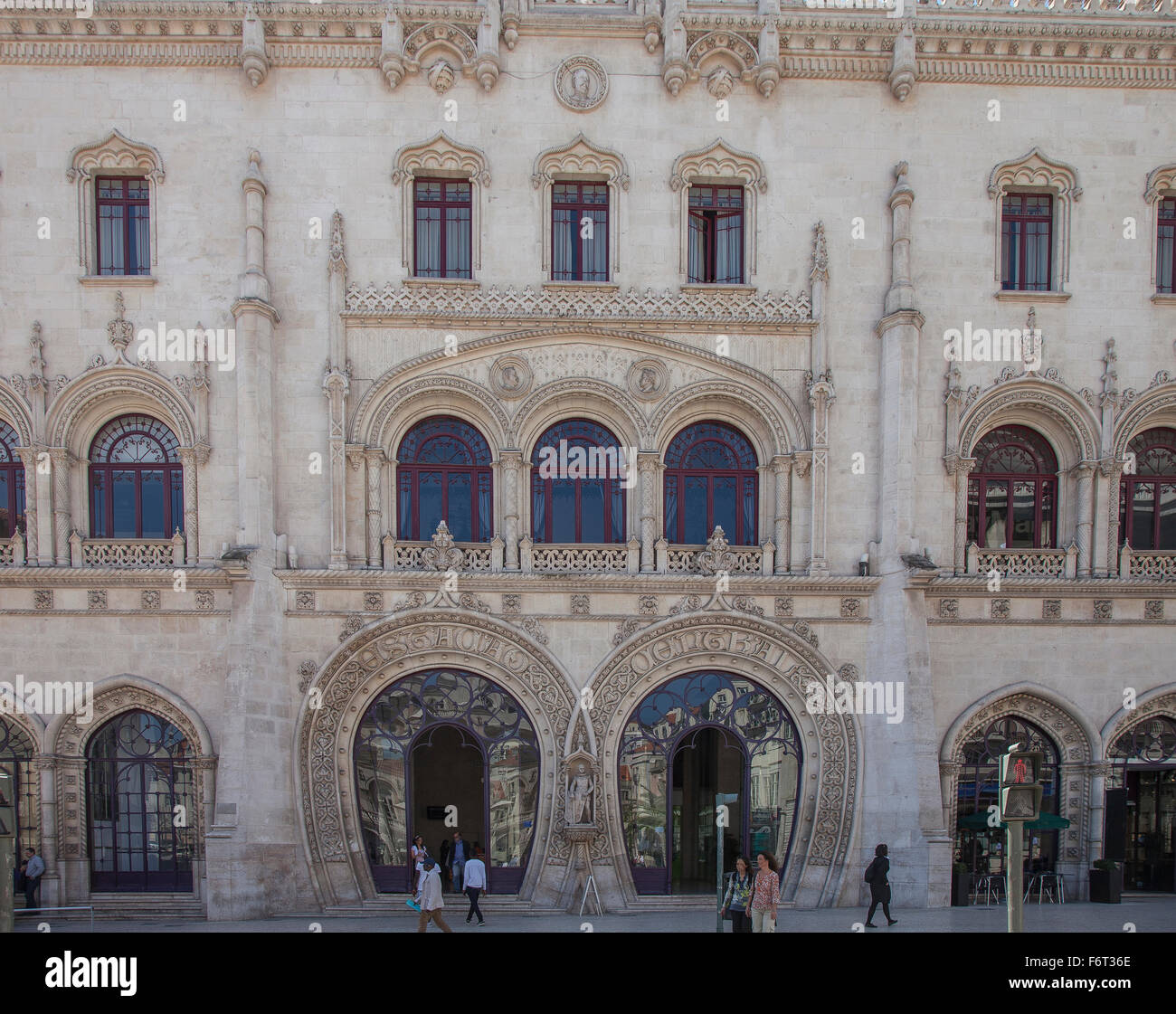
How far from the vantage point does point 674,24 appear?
17.7m

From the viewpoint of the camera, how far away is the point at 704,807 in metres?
20.1

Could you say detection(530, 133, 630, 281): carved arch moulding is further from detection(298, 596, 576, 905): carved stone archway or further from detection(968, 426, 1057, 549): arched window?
detection(968, 426, 1057, 549): arched window

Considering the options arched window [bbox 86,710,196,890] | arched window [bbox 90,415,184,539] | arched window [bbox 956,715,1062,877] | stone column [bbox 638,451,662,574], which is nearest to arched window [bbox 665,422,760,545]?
stone column [bbox 638,451,662,574]

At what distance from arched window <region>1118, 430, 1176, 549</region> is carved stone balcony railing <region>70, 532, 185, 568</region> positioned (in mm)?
19480

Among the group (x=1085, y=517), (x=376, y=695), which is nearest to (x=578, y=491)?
(x=376, y=695)

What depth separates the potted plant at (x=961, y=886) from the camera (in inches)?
663

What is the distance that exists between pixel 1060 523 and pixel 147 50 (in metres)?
21.2

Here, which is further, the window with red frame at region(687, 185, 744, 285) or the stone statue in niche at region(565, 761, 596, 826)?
the window with red frame at region(687, 185, 744, 285)

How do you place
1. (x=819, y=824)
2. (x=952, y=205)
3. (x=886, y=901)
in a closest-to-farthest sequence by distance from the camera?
(x=886, y=901) → (x=819, y=824) → (x=952, y=205)

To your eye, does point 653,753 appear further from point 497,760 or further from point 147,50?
point 147,50

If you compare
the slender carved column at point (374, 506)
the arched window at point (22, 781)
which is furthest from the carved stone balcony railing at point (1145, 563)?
the arched window at point (22, 781)

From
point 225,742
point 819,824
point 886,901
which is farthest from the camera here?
point 819,824

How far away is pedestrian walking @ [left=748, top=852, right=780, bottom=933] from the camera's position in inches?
462

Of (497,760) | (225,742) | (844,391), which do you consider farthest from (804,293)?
(225,742)
